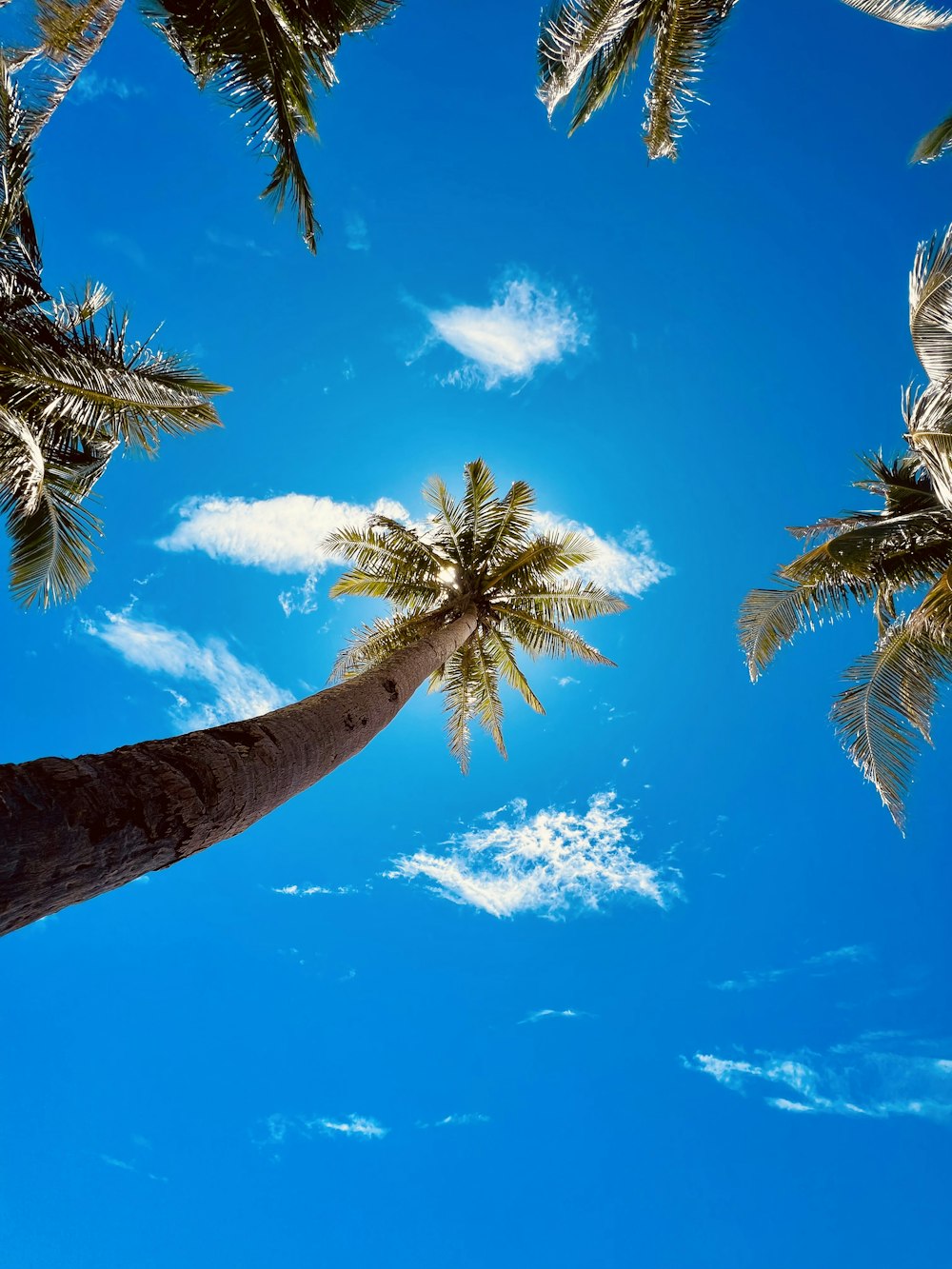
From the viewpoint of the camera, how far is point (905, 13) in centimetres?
591

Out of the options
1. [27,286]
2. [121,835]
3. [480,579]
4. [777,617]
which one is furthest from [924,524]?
[27,286]

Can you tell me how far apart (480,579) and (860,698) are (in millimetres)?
6385

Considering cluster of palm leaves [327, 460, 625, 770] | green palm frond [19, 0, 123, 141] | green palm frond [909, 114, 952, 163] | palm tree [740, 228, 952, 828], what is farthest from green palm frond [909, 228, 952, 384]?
green palm frond [19, 0, 123, 141]

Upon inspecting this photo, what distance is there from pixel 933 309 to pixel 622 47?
4.85m

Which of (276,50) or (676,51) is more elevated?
(676,51)

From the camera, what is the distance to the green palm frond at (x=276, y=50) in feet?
19.1

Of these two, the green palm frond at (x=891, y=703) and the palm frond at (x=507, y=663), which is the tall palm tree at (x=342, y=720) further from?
the green palm frond at (x=891, y=703)

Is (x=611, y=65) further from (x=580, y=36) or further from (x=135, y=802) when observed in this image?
(x=135, y=802)

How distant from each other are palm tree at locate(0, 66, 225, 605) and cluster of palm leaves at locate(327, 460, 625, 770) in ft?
15.2

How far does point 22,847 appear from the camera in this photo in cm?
190

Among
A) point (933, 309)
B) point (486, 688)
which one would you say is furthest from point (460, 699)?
point (933, 309)

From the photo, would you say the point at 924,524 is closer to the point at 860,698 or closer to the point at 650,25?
the point at 860,698

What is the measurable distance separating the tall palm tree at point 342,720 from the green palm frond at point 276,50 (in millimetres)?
5216

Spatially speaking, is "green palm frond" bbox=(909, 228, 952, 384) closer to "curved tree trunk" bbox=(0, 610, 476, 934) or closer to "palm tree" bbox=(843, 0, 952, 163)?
"palm tree" bbox=(843, 0, 952, 163)
